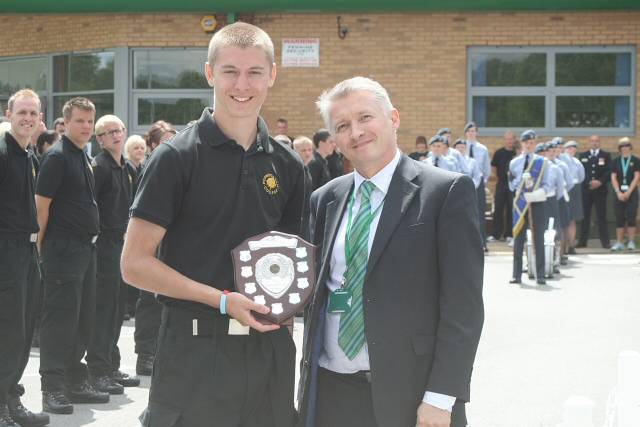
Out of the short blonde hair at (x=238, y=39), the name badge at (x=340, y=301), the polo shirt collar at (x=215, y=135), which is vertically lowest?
the name badge at (x=340, y=301)

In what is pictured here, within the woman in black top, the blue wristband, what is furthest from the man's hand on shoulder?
the woman in black top

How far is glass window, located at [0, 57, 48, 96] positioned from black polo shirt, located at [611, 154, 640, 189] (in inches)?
483

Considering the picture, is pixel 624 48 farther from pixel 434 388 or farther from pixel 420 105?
pixel 434 388

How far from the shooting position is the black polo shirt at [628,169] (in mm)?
19797

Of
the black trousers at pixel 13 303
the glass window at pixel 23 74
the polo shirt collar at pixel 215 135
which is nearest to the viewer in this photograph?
the polo shirt collar at pixel 215 135

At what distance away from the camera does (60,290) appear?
7203 millimetres

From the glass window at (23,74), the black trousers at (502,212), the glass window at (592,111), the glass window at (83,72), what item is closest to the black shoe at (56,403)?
the black trousers at (502,212)

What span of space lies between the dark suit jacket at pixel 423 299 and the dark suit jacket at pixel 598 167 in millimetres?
17475

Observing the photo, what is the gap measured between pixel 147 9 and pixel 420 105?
593 cm

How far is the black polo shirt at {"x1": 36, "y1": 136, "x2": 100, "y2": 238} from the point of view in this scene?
23.4ft

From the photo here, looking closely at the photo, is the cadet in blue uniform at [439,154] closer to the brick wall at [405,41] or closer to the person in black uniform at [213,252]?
the brick wall at [405,41]

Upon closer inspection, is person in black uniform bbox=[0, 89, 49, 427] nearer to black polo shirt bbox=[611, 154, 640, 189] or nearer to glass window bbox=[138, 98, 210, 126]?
glass window bbox=[138, 98, 210, 126]

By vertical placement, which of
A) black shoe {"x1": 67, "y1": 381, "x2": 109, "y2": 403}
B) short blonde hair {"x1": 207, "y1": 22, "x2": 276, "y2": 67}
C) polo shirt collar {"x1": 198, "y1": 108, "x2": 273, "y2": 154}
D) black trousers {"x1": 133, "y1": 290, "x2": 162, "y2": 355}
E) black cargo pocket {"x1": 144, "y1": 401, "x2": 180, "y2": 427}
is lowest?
black shoe {"x1": 67, "y1": 381, "x2": 109, "y2": 403}

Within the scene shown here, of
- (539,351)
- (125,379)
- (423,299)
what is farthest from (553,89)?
(423,299)
